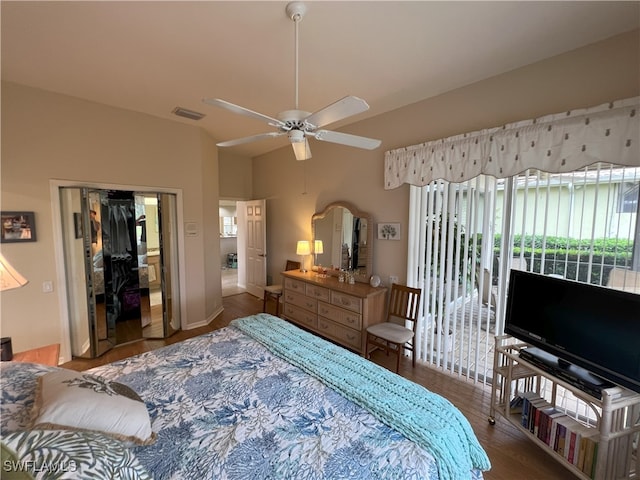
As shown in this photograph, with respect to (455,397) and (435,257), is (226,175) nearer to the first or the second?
(435,257)

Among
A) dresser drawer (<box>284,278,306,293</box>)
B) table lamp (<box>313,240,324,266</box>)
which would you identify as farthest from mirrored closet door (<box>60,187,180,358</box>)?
table lamp (<box>313,240,324,266</box>)

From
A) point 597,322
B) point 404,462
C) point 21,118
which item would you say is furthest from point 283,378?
point 21,118

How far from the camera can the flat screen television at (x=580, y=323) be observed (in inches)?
60.0

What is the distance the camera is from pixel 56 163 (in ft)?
9.55

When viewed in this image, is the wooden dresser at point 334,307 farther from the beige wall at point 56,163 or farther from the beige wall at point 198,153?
the beige wall at point 56,163

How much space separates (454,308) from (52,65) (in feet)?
14.1

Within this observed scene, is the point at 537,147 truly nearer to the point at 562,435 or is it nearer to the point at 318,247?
the point at 562,435

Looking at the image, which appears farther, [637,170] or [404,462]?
[637,170]

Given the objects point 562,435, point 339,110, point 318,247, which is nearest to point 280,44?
point 339,110

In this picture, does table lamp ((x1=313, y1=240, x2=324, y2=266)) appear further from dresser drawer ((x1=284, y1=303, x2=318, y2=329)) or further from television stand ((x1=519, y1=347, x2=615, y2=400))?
television stand ((x1=519, y1=347, x2=615, y2=400))

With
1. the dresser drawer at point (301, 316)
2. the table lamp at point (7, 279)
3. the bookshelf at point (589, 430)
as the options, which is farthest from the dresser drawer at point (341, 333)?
the table lamp at point (7, 279)

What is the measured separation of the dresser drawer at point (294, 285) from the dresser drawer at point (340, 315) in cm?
40

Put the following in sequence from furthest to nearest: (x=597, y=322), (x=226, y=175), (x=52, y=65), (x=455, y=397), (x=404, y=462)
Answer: (x=226, y=175)
(x=455, y=397)
(x=52, y=65)
(x=597, y=322)
(x=404, y=462)

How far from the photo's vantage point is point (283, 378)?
5.48ft
